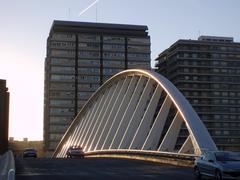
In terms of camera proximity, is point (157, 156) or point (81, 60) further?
point (81, 60)

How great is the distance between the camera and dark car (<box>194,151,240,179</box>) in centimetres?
2098

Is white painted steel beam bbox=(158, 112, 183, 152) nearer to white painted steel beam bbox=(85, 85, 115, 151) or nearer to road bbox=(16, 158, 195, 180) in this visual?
road bbox=(16, 158, 195, 180)

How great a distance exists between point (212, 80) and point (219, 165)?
12749 cm

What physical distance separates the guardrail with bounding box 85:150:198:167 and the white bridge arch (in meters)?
0.75

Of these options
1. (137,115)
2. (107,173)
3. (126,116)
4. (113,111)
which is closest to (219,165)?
(107,173)

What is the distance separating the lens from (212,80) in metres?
147

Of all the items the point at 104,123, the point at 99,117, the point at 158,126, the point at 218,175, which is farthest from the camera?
the point at 99,117

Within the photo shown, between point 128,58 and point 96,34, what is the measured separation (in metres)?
11.9

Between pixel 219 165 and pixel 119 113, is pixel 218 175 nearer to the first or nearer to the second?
pixel 219 165

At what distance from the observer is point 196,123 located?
3566cm

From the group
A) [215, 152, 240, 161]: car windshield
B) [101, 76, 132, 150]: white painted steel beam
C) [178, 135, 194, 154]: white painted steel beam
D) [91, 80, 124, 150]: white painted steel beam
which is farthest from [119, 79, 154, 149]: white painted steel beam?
[215, 152, 240, 161]: car windshield

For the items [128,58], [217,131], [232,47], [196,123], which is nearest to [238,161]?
[196,123]

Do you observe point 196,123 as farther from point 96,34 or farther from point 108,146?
point 96,34

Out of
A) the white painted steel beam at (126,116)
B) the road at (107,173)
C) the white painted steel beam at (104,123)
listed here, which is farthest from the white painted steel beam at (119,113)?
the road at (107,173)
